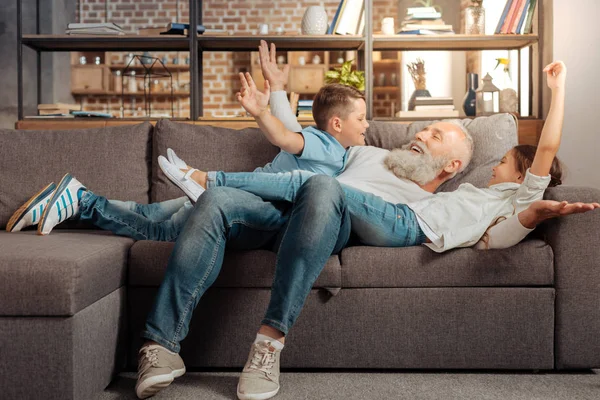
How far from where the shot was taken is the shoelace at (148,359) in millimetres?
1615

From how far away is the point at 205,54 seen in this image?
7164 millimetres

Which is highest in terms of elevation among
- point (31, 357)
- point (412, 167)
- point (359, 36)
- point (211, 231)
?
point (359, 36)

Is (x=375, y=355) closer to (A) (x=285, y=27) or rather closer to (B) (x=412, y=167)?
(B) (x=412, y=167)

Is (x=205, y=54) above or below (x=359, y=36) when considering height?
above

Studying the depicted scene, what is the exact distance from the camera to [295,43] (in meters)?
3.53

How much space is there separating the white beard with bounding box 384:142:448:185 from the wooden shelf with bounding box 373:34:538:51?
1313mm

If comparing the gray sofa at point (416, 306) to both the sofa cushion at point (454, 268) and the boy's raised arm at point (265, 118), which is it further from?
the boy's raised arm at point (265, 118)

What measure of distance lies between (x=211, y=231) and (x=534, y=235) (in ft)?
3.22

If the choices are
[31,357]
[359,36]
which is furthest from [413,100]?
[31,357]

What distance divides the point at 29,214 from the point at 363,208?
117cm

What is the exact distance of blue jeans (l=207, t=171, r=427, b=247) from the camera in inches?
75.7

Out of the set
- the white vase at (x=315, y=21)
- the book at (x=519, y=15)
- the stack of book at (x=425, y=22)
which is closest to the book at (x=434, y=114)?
the stack of book at (x=425, y=22)

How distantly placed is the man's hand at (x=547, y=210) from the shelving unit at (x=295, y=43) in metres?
1.52

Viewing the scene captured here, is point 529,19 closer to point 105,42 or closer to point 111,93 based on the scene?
point 105,42
